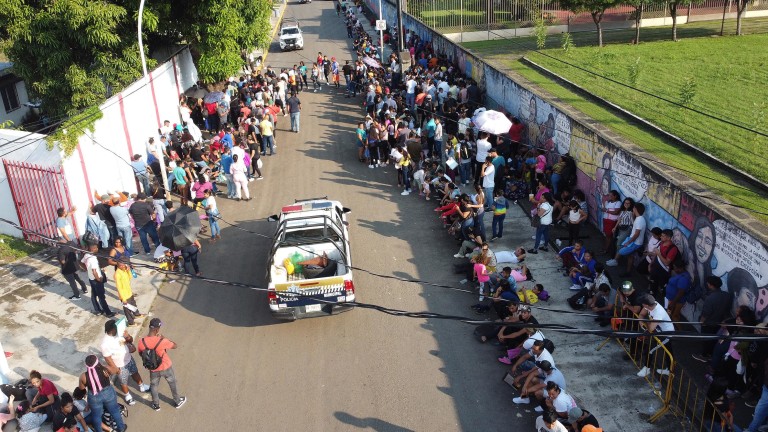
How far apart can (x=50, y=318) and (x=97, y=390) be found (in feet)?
14.7

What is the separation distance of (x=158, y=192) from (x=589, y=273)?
1053 cm

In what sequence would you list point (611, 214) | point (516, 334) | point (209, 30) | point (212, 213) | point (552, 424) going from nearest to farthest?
1. point (552, 424)
2. point (516, 334)
3. point (611, 214)
4. point (212, 213)
5. point (209, 30)

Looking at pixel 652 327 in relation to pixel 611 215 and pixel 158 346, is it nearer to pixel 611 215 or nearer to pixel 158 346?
pixel 611 215

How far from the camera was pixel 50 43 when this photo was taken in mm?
20609

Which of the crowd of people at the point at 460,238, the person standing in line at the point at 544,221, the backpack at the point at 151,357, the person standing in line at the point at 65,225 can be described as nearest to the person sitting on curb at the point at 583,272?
the crowd of people at the point at 460,238

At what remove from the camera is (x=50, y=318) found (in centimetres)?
1264

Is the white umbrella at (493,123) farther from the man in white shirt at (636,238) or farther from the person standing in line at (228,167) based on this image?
the person standing in line at (228,167)

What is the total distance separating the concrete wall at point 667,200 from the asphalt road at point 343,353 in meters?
3.78

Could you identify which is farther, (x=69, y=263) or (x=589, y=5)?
(x=589, y=5)

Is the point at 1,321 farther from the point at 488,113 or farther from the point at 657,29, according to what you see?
the point at 657,29

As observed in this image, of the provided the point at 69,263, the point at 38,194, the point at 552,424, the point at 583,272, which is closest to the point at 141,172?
the point at 38,194

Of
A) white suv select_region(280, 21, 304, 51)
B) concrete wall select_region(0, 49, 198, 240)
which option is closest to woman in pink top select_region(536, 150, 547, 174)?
concrete wall select_region(0, 49, 198, 240)

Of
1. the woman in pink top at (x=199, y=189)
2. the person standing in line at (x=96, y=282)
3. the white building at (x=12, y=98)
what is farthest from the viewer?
the white building at (x=12, y=98)

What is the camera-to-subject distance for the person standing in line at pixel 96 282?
11.9 m
